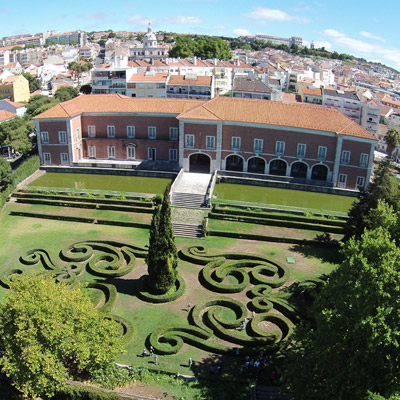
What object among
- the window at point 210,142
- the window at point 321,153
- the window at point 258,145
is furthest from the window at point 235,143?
the window at point 321,153

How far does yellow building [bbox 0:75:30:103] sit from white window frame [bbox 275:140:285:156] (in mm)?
97597

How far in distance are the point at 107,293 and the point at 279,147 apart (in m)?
30.6

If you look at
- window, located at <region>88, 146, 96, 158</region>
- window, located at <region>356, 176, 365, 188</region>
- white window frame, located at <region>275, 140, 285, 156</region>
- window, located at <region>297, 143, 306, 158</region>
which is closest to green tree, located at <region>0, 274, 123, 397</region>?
white window frame, located at <region>275, 140, 285, 156</region>

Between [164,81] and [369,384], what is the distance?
256 feet

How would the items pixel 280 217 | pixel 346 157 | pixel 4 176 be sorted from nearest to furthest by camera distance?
pixel 280 217 → pixel 4 176 → pixel 346 157

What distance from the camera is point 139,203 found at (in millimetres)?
44625

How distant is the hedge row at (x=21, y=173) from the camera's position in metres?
45.8

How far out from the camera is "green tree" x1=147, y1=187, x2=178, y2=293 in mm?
29453

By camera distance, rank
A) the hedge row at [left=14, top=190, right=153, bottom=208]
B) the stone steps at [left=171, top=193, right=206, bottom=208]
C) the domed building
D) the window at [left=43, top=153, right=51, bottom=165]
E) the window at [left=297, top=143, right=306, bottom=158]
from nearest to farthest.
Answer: the hedge row at [left=14, top=190, right=153, bottom=208] → the stone steps at [left=171, top=193, right=206, bottom=208] → the window at [left=297, top=143, right=306, bottom=158] → the window at [left=43, top=153, right=51, bottom=165] → the domed building

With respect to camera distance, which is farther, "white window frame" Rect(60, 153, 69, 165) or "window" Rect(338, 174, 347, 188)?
"white window frame" Rect(60, 153, 69, 165)

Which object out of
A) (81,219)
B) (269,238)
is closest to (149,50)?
(81,219)

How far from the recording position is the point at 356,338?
1845 cm

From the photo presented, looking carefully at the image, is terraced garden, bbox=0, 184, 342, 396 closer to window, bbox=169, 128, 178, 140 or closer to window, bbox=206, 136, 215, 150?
window, bbox=206, 136, 215, 150

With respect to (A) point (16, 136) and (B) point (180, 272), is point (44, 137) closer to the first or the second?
(A) point (16, 136)
